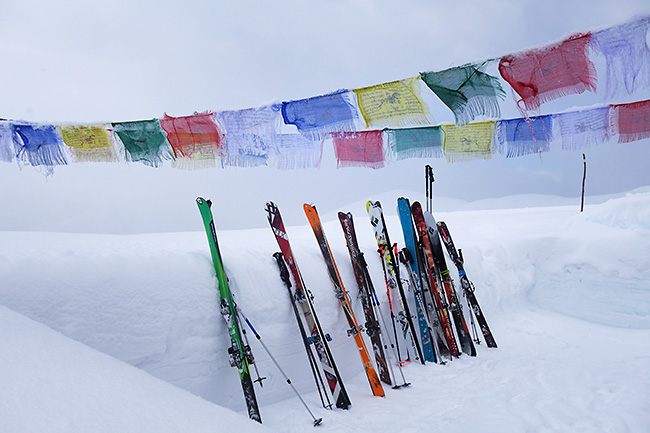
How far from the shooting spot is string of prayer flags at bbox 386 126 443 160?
5141 millimetres

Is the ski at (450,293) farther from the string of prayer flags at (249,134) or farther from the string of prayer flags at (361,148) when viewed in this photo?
the string of prayer flags at (249,134)

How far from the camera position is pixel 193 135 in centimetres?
490

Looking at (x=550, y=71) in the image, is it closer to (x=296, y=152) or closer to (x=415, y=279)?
(x=415, y=279)

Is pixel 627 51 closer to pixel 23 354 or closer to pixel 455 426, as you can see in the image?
pixel 455 426

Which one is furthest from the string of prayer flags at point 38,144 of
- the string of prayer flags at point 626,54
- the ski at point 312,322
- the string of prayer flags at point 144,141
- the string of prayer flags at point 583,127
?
the string of prayer flags at point 583,127

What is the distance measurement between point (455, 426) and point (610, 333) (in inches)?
142

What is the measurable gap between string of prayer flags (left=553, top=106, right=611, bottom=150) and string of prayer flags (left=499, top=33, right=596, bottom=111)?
3.92 ft

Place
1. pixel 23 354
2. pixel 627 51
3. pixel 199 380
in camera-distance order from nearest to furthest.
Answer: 1. pixel 23 354
2. pixel 199 380
3. pixel 627 51

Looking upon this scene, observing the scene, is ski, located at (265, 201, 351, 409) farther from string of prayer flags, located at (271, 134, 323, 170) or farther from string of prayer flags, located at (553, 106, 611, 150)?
string of prayer flags, located at (553, 106, 611, 150)

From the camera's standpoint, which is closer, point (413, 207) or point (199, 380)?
point (199, 380)

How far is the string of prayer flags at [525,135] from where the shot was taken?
5023 mm

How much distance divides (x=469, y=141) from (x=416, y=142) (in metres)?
0.73

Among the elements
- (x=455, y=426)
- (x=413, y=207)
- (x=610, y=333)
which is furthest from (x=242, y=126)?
(x=610, y=333)

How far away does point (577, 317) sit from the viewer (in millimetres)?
5453
